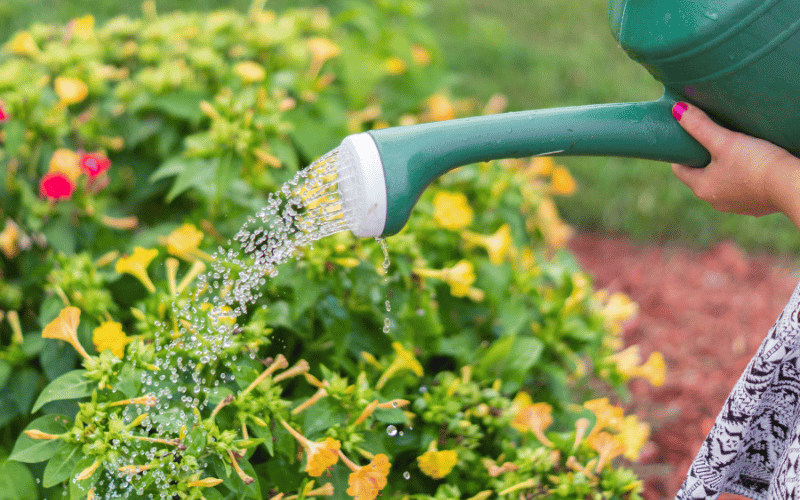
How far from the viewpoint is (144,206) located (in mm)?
1944

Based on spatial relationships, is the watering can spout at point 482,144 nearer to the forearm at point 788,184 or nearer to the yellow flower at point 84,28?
the forearm at point 788,184

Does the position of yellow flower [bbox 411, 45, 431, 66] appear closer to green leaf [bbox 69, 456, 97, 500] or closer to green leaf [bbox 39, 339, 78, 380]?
green leaf [bbox 39, 339, 78, 380]

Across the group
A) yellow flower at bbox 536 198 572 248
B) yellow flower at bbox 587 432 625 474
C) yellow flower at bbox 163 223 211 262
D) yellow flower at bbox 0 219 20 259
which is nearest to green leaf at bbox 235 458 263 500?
yellow flower at bbox 163 223 211 262

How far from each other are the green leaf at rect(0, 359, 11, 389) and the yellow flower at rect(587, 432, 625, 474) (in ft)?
3.81

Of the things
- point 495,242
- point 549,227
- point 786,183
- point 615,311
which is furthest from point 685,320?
point 786,183

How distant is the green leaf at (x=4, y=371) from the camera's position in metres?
1.32

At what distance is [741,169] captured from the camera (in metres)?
1.00

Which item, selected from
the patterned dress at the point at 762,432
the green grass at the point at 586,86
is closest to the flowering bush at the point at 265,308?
the patterned dress at the point at 762,432

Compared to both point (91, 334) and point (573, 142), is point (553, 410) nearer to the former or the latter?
point (573, 142)

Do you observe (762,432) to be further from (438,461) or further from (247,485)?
(247,485)

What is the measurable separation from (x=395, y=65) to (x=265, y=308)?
50.3 inches

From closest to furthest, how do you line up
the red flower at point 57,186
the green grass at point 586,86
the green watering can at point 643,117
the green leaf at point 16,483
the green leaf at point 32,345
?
the green watering can at point 643,117 → the green leaf at point 16,483 → the green leaf at point 32,345 → the red flower at point 57,186 → the green grass at point 586,86

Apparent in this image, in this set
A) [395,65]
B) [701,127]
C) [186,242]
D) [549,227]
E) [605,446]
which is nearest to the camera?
[701,127]

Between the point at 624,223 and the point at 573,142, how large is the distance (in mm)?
2140
